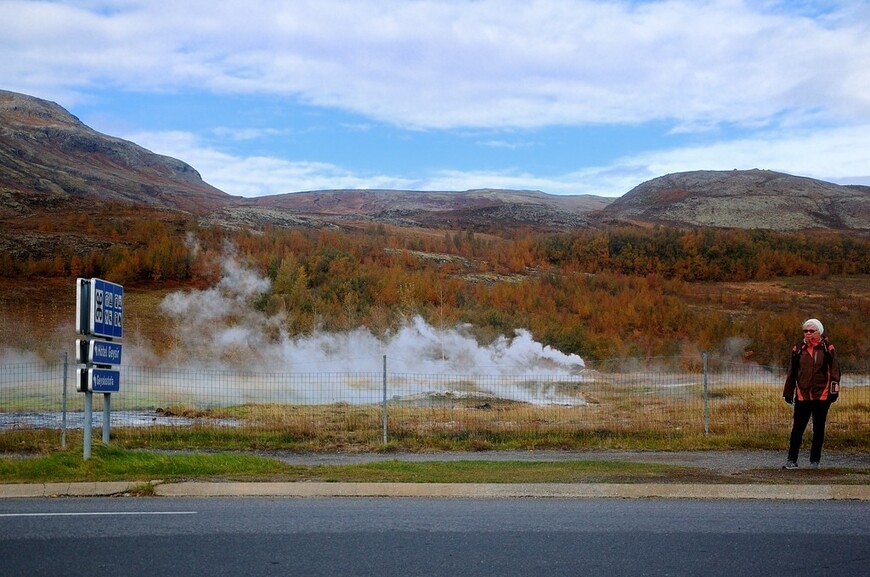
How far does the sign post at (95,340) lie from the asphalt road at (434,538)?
2913 mm

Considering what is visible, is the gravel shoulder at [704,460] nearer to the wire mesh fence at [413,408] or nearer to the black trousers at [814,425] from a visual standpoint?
the black trousers at [814,425]

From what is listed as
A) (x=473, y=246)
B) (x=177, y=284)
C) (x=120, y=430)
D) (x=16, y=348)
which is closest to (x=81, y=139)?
(x=473, y=246)

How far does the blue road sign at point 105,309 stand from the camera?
13.0 metres

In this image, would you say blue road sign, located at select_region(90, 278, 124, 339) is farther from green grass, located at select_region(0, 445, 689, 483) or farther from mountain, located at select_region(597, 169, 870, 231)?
mountain, located at select_region(597, 169, 870, 231)

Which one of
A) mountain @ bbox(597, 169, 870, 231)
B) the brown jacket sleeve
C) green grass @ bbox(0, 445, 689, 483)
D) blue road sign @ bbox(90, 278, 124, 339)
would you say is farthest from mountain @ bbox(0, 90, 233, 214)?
the brown jacket sleeve

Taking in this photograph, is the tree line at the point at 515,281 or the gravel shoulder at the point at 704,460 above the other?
the tree line at the point at 515,281

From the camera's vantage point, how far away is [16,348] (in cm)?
4069

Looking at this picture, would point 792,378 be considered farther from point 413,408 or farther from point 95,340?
point 413,408

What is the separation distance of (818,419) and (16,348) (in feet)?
124

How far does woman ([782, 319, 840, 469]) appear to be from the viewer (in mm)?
12375

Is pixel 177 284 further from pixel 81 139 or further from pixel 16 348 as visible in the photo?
pixel 81 139

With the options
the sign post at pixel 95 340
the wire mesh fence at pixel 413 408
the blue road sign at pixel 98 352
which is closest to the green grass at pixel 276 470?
the sign post at pixel 95 340

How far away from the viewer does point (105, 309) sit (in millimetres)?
13469

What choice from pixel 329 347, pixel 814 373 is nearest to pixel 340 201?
pixel 329 347
